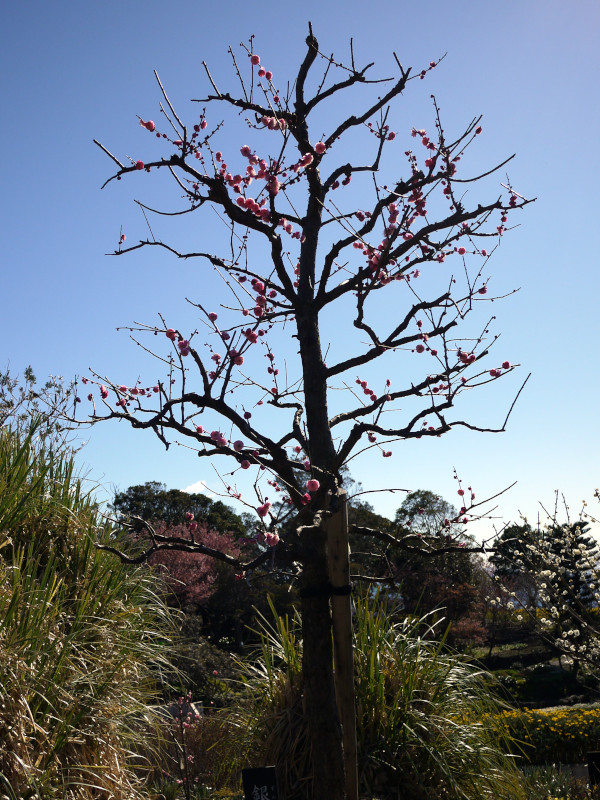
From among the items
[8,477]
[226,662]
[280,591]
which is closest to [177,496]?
[280,591]

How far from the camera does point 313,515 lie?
300 centimetres

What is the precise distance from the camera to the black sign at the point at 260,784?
294 centimetres

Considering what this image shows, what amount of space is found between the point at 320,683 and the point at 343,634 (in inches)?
9.9

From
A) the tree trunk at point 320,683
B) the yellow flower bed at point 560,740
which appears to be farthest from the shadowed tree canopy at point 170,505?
the tree trunk at point 320,683

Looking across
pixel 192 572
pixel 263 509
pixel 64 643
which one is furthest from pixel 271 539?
pixel 192 572

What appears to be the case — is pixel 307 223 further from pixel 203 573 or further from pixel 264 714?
pixel 203 573

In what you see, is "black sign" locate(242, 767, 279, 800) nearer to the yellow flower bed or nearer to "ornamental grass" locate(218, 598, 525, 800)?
"ornamental grass" locate(218, 598, 525, 800)

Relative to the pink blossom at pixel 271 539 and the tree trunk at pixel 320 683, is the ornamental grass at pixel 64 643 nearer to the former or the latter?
the tree trunk at pixel 320 683

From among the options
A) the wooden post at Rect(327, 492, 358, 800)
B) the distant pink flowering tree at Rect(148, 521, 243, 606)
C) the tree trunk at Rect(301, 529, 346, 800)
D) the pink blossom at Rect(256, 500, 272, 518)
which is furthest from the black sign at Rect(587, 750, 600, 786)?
the distant pink flowering tree at Rect(148, 521, 243, 606)

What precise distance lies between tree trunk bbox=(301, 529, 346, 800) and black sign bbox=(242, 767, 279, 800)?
21cm

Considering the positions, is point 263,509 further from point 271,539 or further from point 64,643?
point 64,643

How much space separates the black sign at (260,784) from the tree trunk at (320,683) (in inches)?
8.2

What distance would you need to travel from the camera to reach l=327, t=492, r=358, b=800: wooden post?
3.15 metres

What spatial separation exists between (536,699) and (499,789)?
39.8ft
